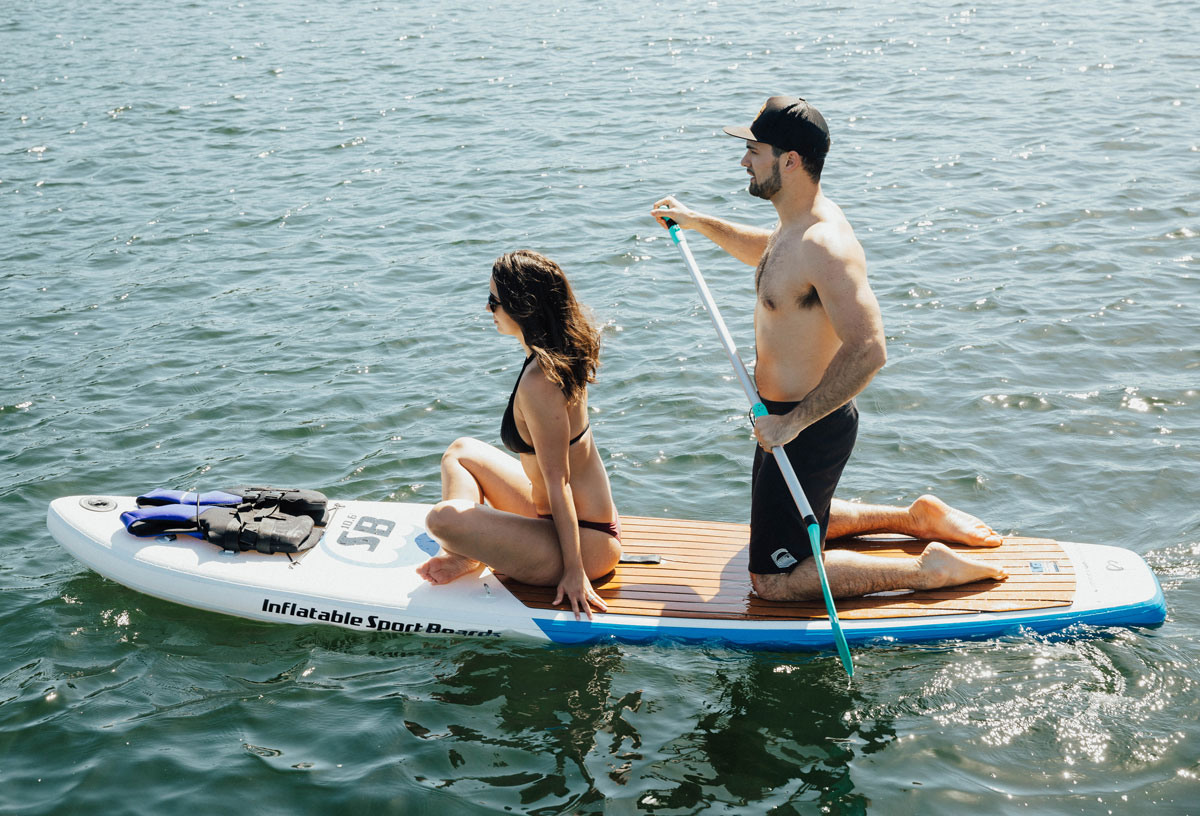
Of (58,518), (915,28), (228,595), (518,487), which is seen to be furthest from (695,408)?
(915,28)

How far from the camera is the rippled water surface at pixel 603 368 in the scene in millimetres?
5184

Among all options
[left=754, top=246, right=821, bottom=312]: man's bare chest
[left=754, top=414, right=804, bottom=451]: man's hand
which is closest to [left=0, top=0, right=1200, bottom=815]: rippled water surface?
[left=754, top=414, right=804, bottom=451]: man's hand

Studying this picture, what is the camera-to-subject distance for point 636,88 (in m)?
16.4

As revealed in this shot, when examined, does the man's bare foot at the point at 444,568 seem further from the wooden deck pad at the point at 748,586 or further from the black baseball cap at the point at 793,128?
the black baseball cap at the point at 793,128

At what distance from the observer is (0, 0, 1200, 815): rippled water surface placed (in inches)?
204

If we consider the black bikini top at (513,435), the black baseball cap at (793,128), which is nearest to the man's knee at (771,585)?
the black bikini top at (513,435)

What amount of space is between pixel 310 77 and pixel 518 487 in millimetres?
12922

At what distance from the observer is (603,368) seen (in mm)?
9094

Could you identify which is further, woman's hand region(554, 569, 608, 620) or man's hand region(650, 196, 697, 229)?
man's hand region(650, 196, 697, 229)

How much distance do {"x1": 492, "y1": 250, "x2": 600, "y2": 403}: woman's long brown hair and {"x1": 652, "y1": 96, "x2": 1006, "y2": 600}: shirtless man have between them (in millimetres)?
888

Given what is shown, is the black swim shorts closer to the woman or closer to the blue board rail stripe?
the blue board rail stripe

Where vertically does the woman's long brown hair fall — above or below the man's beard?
below

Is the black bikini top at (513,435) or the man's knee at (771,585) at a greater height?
the black bikini top at (513,435)

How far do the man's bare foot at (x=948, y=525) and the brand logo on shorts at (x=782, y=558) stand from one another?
92 cm
